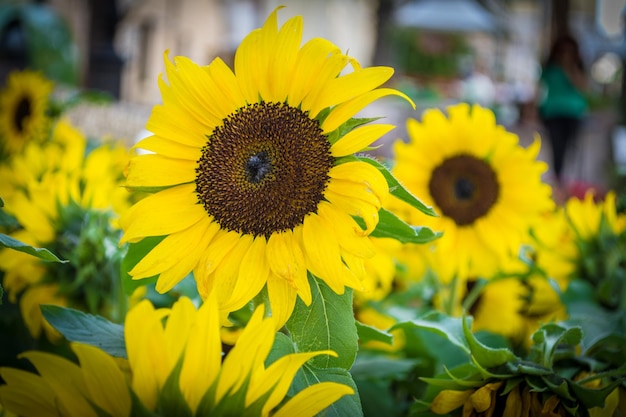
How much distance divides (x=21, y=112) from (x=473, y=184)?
710mm

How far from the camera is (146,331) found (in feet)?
0.87

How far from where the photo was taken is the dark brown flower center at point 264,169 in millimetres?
337

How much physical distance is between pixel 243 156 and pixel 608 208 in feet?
1.38

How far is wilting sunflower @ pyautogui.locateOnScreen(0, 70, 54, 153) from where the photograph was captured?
3.40ft

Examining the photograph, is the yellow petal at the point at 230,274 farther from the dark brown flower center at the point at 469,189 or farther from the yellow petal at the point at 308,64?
the dark brown flower center at the point at 469,189

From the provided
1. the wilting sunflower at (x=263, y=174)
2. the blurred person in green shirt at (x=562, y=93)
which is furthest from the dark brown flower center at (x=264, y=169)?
the blurred person in green shirt at (x=562, y=93)

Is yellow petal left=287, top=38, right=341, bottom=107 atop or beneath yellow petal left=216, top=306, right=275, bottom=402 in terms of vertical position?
atop

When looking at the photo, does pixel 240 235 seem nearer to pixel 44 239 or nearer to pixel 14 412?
pixel 14 412

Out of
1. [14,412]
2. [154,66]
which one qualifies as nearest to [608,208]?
[14,412]

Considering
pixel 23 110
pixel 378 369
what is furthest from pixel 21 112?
pixel 378 369

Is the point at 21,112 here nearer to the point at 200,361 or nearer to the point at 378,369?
the point at 378,369

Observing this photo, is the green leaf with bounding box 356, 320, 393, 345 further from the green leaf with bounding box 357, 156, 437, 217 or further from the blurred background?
the blurred background

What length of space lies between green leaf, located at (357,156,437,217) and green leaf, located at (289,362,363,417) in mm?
83

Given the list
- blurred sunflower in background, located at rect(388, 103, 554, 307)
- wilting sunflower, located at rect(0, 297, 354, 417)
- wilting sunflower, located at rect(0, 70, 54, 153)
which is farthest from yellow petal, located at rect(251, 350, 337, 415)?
wilting sunflower, located at rect(0, 70, 54, 153)
